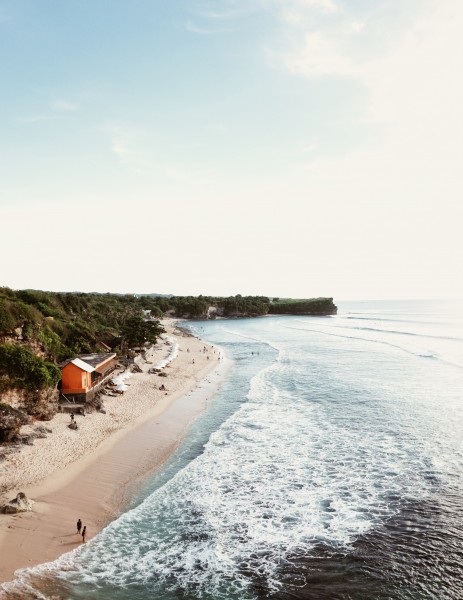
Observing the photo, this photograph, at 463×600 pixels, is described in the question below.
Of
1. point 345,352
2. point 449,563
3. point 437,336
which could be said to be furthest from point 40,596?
point 437,336

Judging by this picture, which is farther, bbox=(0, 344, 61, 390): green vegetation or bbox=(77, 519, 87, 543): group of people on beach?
bbox=(0, 344, 61, 390): green vegetation

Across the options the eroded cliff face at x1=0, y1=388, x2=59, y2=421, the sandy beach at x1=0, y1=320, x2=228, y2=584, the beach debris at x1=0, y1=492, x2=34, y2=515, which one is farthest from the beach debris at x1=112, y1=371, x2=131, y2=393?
the beach debris at x1=0, y1=492, x2=34, y2=515

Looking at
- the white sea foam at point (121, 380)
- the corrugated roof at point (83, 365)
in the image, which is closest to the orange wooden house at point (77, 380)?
the corrugated roof at point (83, 365)

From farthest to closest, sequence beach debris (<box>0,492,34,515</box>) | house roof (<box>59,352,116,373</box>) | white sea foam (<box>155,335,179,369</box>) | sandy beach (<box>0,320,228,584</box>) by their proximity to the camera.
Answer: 1. white sea foam (<box>155,335,179,369</box>)
2. house roof (<box>59,352,116,373</box>)
3. beach debris (<box>0,492,34,515</box>)
4. sandy beach (<box>0,320,228,584</box>)

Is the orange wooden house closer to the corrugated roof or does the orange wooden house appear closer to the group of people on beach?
the corrugated roof

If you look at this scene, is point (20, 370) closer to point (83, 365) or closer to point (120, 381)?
point (83, 365)

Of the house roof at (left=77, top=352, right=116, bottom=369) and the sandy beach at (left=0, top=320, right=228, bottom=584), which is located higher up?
the house roof at (left=77, top=352, right=116, bottom=369)
